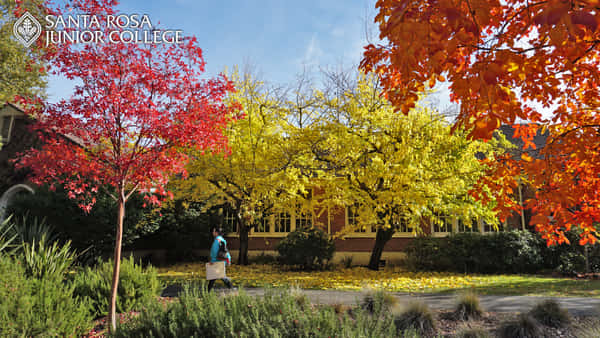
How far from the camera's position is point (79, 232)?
482 inches

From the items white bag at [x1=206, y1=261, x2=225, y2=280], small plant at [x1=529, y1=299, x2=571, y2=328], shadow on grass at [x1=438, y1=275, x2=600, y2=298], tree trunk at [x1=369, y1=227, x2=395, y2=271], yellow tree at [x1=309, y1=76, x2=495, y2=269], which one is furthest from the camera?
tree trunk at [x1=369, y1=227, x2=395, y2=271]

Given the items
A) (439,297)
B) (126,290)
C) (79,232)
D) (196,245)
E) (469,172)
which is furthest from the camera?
(196,245)

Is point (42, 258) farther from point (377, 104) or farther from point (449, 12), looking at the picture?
point (377, 104)

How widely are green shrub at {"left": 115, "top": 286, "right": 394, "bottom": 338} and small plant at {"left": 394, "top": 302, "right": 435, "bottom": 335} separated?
2.16m

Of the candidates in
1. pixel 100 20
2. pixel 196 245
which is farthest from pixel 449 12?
pixel 196 245

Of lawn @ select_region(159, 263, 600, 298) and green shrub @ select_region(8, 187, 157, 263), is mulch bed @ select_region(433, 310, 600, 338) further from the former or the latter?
green shrub @ select_region(8, 187, 157, 263)

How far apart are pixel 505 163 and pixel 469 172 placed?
703 cm

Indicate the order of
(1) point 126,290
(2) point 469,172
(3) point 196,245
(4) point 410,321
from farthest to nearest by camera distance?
1. (3) point 196,245
2. (2) point 469,172
3. (1) point 126,290
4. (4) point 410,321

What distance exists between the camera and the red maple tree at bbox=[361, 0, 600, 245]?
2.10 m

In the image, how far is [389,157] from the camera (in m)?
10.4

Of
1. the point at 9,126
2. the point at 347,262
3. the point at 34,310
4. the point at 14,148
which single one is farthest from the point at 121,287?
the point at 9,126

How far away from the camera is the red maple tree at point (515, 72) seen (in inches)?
82.7

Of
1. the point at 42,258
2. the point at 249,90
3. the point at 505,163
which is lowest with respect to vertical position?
the point at 42,258

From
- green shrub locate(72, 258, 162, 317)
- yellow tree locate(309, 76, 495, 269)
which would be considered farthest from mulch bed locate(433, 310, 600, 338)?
green shrub locate(72, 258, 162, 317)
